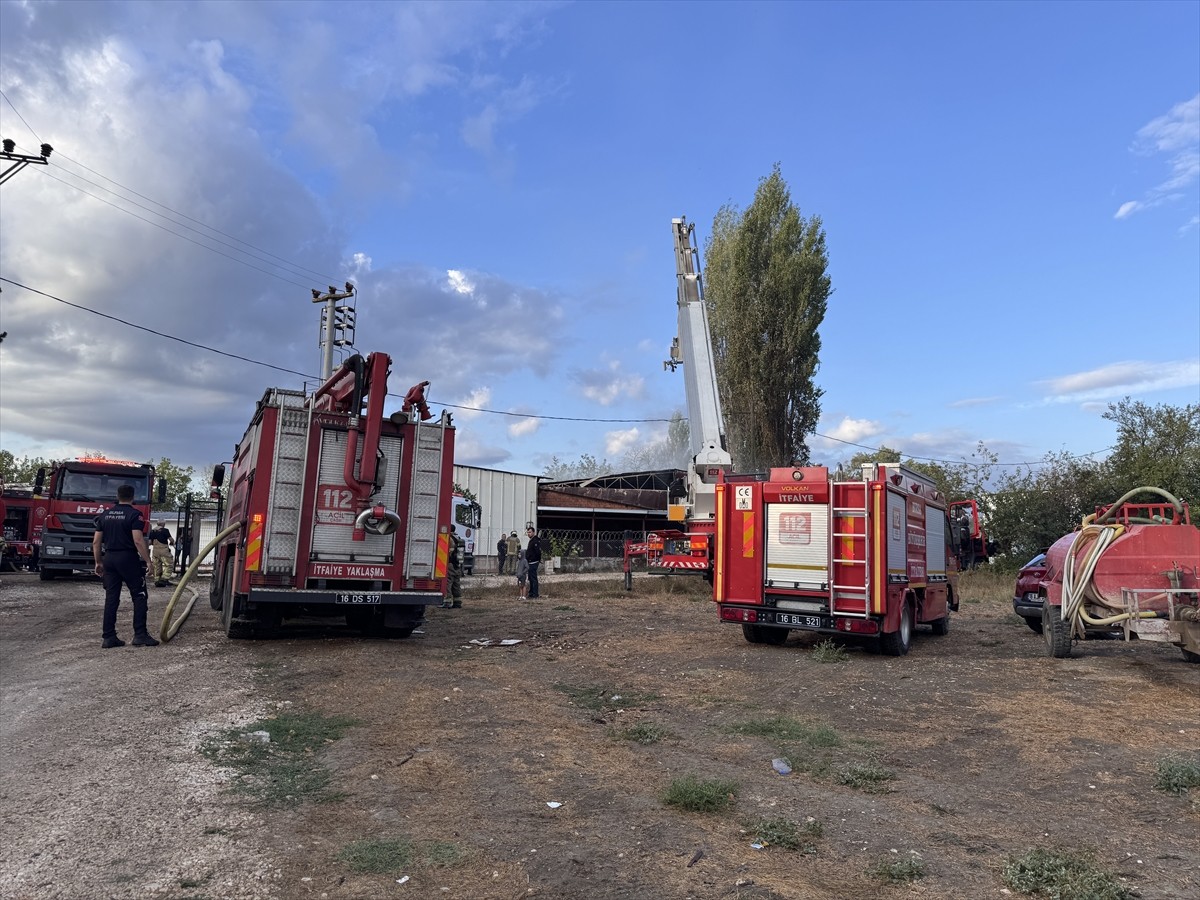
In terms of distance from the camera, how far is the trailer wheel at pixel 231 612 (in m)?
10.6

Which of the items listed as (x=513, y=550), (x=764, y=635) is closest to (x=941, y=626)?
(x=764, y=635)

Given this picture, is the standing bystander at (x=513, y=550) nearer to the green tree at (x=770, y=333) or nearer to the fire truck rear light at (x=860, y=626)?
the green tree at (x=770, y=333)

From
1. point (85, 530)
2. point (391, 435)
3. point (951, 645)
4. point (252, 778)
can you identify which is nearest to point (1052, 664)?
point (951, 645)

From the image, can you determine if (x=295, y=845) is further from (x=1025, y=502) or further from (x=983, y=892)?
(x=1025, y=502)

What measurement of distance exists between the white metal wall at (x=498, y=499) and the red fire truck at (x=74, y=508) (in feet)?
67.8

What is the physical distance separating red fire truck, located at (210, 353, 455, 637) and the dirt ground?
2.12 feet

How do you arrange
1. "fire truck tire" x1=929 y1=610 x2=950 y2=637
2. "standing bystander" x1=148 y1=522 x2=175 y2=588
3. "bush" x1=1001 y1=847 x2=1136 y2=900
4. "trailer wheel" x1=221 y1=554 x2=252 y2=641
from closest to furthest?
"bush" x1=1001 y1=847 x2=1136 y2=900 < "trailer wheel" x1=221 y1=554 x2=252 y2=641 < "fire truck tire" x1=929 y1=610 x2=950 y2=637 < "standing bystander" x1=148 y1=522 x2=175 y2=588

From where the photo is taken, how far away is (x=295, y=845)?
404 cm

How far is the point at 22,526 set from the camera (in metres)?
29.9

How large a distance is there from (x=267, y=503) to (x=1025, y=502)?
1208 inches

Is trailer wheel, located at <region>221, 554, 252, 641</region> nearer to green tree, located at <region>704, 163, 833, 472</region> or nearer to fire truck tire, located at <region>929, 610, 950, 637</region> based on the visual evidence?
fire truck tire, located at <region>929, 610, 950, 637</region>

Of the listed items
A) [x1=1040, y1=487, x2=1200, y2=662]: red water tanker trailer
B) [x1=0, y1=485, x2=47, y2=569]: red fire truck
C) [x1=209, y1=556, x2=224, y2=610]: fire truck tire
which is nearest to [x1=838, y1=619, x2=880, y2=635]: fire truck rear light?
[x1=1040, y1=487, x2=1200, y2=662]: red water tanker trailer

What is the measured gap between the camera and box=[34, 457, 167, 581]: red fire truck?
21.8 meters

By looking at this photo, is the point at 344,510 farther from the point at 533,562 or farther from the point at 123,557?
the point at 533,562
